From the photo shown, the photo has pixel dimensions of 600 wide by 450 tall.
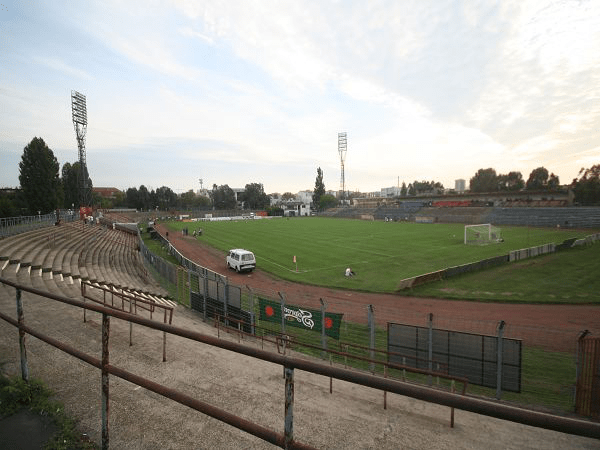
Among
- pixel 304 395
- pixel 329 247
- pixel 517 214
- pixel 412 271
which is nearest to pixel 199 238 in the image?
pixel 329 247

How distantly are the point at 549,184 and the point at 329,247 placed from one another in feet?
419

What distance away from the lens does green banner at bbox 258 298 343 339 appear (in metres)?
12.2

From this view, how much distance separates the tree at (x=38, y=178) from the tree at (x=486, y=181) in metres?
151

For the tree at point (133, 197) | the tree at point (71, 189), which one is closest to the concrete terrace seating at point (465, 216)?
the tree at point (71, 189)

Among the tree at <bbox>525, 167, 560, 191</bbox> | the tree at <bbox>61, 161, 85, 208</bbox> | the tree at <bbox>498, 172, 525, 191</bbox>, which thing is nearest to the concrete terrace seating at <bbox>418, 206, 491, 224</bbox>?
the tree at <bbox>525, 167, 560, 191</bbox>

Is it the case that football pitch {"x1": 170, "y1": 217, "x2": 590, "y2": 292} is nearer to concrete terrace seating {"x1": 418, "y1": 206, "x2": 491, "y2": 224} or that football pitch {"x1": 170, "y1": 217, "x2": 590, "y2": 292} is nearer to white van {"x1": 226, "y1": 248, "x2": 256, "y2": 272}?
white van {"x1": 226, "y1": 248, "x2": 256, "y2": 272}

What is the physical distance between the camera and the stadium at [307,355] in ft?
11.2

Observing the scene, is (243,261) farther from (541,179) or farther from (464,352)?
(541,179)

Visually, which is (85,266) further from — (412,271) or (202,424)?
(412,271)

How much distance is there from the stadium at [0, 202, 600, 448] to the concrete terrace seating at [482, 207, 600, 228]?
37690 mm

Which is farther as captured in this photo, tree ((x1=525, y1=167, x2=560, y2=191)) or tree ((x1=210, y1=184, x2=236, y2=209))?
tree ((x1=210, y1=184, x2=236, y2=209))

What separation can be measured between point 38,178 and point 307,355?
223 ft

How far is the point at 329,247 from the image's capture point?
41.9 m

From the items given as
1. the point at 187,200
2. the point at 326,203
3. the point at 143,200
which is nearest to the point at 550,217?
the point at 326,203
